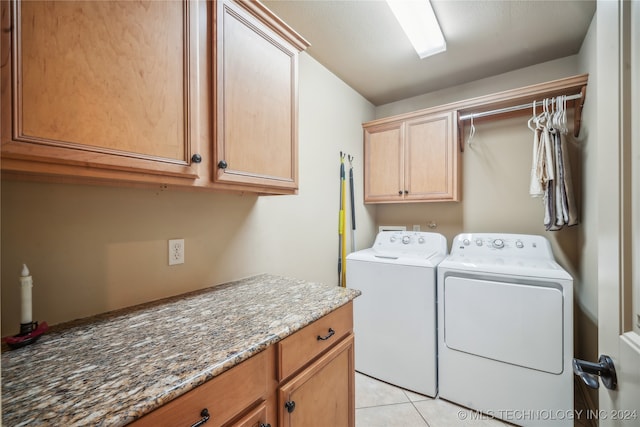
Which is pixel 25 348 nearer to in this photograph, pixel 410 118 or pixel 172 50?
pixel 172 50

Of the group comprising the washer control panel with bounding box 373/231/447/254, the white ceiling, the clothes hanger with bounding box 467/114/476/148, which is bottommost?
the washer control panel with bounding box 373/231/447/254

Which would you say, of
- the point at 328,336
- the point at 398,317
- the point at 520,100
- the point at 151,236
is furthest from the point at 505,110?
the point at 151,236

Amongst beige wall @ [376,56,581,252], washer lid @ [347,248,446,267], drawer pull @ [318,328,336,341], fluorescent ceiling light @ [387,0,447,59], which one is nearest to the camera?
drawer pull @ [318,328,336,341]

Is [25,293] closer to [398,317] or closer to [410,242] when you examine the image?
[398,317]

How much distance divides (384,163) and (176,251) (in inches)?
80.2

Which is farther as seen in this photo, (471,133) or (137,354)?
(471,133)

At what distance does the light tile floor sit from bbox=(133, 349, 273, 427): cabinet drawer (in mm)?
1308

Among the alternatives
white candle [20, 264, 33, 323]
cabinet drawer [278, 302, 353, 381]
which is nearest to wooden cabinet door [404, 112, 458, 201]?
cabinet drawer [278, 302, 353, 381]

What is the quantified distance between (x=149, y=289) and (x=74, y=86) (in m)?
0.83

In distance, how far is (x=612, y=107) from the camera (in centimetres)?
58

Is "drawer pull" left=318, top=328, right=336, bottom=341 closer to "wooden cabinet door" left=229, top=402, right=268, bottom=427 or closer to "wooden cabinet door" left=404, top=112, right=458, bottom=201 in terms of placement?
"wooden cabinet door" left=229, top=402, right=268, bottom=427

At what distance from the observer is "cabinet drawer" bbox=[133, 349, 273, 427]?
2.01ft

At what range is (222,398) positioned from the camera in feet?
2.39

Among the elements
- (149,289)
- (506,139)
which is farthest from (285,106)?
(506,139)
